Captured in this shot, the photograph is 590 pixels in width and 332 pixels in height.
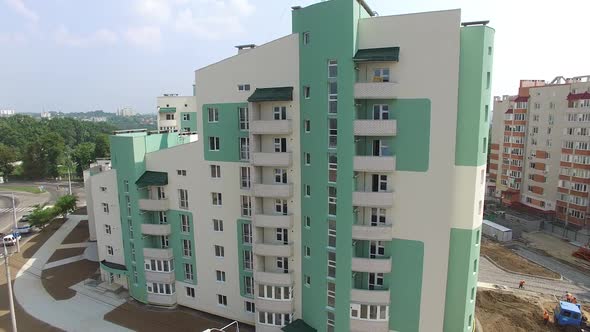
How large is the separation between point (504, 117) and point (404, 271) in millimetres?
67910

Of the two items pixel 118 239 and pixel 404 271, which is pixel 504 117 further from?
pixel 118 239

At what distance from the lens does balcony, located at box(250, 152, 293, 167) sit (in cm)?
2795

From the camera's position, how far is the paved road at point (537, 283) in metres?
41.9

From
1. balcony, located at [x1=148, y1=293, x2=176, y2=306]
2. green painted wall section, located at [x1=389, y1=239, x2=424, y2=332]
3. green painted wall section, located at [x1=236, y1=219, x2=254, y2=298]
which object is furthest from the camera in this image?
balcony, located at [x1=148, y1=293, x2=176, y2=306]

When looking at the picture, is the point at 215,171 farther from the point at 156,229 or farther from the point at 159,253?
the point at 159,253

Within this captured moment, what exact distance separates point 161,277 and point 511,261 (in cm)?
4571

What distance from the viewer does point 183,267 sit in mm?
36438

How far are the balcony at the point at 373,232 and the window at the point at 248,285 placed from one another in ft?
40.8

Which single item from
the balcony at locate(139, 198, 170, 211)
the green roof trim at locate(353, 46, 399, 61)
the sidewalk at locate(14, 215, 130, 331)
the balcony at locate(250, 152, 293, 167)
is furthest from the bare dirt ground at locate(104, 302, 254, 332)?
the green roof trim at locate(353, 46, 399, 61)

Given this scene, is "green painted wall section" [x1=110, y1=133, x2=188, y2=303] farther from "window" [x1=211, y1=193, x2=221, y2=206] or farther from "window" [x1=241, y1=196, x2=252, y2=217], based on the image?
"window" [x1=241, y1=196, x2=252, y2=217]

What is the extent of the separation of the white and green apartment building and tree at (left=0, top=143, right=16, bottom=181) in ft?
361

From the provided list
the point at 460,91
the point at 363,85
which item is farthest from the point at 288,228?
the point at 460,91

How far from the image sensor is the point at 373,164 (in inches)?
985

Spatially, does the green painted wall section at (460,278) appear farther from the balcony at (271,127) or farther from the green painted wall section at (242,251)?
the green painted wall section at (242,251)
